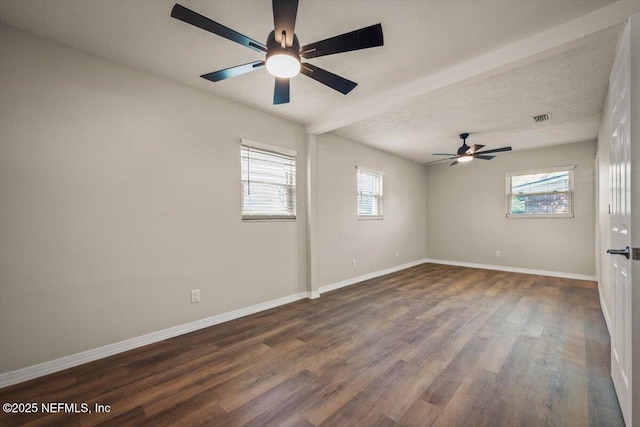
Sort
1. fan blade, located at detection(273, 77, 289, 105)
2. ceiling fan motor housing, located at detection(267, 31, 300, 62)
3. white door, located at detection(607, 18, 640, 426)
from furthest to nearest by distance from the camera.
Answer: fan blade, located at detection(273, 77, 289, 105) < ceiling fan motor housing, located at detection(267, 31, 300, 62) < white door, located at detection(607, 18, 640, 426)

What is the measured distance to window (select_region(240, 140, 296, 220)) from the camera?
3531 mm

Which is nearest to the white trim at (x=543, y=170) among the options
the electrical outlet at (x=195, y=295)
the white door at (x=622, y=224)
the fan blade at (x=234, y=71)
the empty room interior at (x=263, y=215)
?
the empty room interior at (x=263, y=215)

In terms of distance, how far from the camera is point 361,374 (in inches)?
84.3

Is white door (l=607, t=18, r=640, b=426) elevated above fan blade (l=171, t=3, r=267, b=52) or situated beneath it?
situated beneath

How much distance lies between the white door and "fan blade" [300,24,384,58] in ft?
4.35

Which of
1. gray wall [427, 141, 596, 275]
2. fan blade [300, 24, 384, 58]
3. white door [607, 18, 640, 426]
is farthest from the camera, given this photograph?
gray wall [427, 141, 596, 275]

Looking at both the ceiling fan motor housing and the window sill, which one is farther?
the window sill

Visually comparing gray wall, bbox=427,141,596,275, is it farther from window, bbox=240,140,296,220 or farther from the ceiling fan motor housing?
the ceiling fan motor housing

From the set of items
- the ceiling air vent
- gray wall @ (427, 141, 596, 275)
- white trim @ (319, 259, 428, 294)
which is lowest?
white trim @ (319, 259, 428, 294)

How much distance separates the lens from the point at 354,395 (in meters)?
1.89

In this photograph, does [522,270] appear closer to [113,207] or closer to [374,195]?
[374,195]

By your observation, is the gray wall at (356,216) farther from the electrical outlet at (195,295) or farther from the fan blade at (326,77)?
the fan blade at (326,77)

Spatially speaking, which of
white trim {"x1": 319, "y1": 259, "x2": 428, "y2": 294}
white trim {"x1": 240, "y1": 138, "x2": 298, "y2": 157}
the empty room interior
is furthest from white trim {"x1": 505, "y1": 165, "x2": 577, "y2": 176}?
white trim {"x1": 240, "y1": 138, "x2": 298, "y2": 157}

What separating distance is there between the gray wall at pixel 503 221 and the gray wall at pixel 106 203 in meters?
5.43
